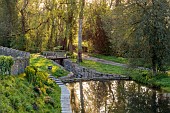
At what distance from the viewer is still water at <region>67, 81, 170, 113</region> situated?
15.5m

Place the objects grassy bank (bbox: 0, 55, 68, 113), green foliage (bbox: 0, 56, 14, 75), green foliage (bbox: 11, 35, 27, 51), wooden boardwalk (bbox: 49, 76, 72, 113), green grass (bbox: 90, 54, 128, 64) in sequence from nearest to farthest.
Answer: grassy bank (bbox: 0, 55, 68, 113), green foliage (bbox: 0, 56, 14, 75), wooden boardwalk (bbox: 49, 76, 72, 113), green grass (bbox: 90, 54, 128, 64), green foliage (bbox: 11, 35, 27, 51)

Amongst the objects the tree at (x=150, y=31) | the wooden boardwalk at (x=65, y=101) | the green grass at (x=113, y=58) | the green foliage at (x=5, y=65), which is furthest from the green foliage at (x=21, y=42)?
the green foliage at (x=5, y=65)

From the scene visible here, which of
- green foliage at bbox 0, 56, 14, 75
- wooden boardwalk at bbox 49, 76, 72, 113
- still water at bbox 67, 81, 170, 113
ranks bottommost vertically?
still water at bbox 67, 81, 170, 113

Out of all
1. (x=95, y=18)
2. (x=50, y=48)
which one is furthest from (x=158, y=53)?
(x=50, y=48)

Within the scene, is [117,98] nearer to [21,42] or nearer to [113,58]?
[113,58]

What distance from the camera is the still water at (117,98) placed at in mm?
15489

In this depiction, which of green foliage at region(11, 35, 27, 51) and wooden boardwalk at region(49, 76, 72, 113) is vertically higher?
green foliage at region(11, 35, 27, 51)

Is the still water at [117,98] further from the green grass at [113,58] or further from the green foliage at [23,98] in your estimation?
the green grass at [113,58]

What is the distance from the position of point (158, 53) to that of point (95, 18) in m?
17.9

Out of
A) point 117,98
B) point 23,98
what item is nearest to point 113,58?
point 117,98

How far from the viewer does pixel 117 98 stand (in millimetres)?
17703

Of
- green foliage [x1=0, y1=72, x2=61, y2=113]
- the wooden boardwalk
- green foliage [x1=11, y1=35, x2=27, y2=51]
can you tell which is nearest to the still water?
the wooden boardwalk

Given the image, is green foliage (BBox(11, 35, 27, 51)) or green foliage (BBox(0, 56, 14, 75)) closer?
green foliage (BBox(0, 56, 14, 75))

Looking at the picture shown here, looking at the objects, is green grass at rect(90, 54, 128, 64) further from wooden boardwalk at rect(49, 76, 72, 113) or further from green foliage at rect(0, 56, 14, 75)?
green foliage at rect(0, 56, 14, 75)
